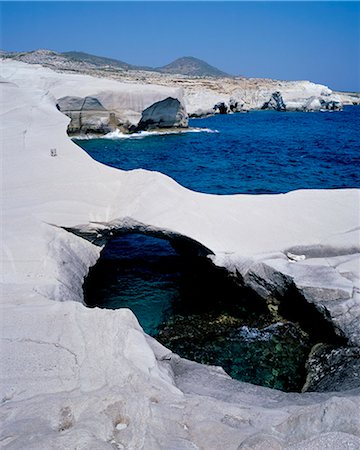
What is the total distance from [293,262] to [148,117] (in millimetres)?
32158

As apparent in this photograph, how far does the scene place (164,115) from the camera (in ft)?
133

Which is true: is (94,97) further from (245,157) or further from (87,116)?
(245,157)

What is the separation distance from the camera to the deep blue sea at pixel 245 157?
2248cm

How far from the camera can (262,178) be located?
76.3ft

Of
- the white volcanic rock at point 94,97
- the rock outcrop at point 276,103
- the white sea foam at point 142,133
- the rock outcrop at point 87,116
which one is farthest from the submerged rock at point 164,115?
the rock outcrop at point 276,103

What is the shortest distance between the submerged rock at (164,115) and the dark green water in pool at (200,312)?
88.3 feet

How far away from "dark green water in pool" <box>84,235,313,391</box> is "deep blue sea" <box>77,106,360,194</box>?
8.83 m

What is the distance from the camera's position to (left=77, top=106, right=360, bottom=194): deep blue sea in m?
22.5

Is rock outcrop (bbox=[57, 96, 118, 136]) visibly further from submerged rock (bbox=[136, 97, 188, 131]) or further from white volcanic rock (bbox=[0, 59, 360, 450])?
white volcanic rock (bbox=[0, 59, 360, 450])

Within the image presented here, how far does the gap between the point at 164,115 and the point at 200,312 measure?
32613mm

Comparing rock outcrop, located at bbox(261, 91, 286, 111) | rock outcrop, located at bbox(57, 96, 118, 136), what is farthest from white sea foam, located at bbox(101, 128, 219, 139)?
rock outcrop, located at bbox(261, 91, 286, 111)

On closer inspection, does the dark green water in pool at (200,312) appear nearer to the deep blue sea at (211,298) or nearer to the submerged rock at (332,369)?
the deep blue sea at (211,298)

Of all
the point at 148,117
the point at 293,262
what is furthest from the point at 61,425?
the point at 148,117

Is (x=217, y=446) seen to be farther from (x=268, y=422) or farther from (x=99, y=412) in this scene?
(x=99, y=412)
